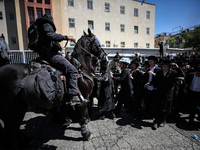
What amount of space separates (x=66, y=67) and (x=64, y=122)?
236cm

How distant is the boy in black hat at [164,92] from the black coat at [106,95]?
1615 millimetres

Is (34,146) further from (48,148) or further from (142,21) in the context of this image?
(142,21)

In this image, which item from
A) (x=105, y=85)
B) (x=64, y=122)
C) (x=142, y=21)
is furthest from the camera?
(x=142, y=21)

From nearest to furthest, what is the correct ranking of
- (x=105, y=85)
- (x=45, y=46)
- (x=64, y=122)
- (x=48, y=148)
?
1. (x=45, y=46)
2. (x=48, y=148)
3. (x=64, y=122)
4. (x=105, y=85)

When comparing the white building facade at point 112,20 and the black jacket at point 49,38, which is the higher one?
the white building facade at point 112,20

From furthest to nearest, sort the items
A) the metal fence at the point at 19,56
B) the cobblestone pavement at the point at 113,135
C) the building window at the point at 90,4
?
the building window at the point at 90,4
the metal fence at the point at 19,56
the cobblestone pavement at the point at 113,135

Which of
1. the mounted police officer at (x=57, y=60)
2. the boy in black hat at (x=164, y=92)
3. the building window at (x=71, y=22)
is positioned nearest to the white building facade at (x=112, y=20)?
the building window at (x=71, y=22)

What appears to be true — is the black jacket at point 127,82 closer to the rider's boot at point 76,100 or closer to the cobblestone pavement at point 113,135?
the cobblestone pavement at point 113,135

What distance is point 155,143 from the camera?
9.95 feet

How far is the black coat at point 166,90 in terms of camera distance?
3814 mm

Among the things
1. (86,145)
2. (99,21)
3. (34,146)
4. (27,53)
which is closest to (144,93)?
(86,145)

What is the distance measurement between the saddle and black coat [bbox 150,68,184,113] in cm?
329

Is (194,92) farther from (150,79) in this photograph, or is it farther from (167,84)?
(150,79)

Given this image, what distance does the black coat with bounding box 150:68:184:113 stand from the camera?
3.81 meters
